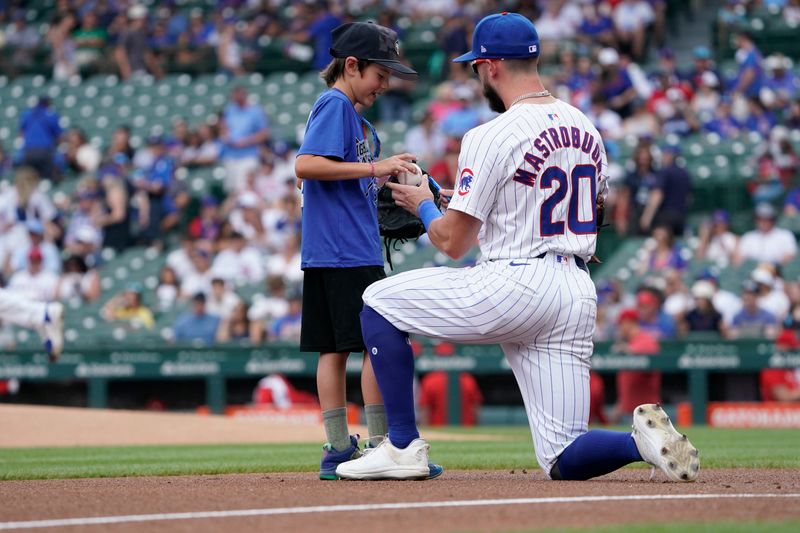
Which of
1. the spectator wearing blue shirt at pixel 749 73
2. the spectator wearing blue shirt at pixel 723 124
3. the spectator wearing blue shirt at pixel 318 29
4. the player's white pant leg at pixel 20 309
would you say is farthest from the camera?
the spectator wearing blue shirt at pixel 318 29

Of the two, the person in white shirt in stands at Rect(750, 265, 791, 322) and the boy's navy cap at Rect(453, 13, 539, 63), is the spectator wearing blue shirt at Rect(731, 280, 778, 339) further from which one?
the boy's navy cap at Rect(453, 13, 539, 63)

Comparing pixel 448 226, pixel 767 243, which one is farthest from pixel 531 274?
pixel 767 243

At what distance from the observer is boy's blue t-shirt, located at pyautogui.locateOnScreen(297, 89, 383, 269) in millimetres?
5977

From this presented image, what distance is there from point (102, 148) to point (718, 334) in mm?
10686

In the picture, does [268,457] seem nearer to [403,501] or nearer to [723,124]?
[403,501]

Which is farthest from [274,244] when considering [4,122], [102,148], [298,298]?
[4,122]

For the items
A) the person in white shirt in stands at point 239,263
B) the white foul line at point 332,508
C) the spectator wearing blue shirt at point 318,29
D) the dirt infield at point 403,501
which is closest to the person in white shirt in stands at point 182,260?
the person in white shirt in stands at point 239,263

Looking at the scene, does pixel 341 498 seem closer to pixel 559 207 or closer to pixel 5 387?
pixel 559 207

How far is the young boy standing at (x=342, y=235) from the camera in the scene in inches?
236

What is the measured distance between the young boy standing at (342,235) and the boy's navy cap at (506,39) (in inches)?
23.2

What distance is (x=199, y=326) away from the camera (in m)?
15.5

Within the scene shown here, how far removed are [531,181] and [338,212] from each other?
99cm

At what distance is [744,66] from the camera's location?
1669 centimetres

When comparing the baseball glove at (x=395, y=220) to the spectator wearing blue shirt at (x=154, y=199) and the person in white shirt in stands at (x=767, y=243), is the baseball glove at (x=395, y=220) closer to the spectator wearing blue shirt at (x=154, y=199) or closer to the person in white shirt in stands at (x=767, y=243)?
the person in white shirt in stands at (x=767, y=243)
